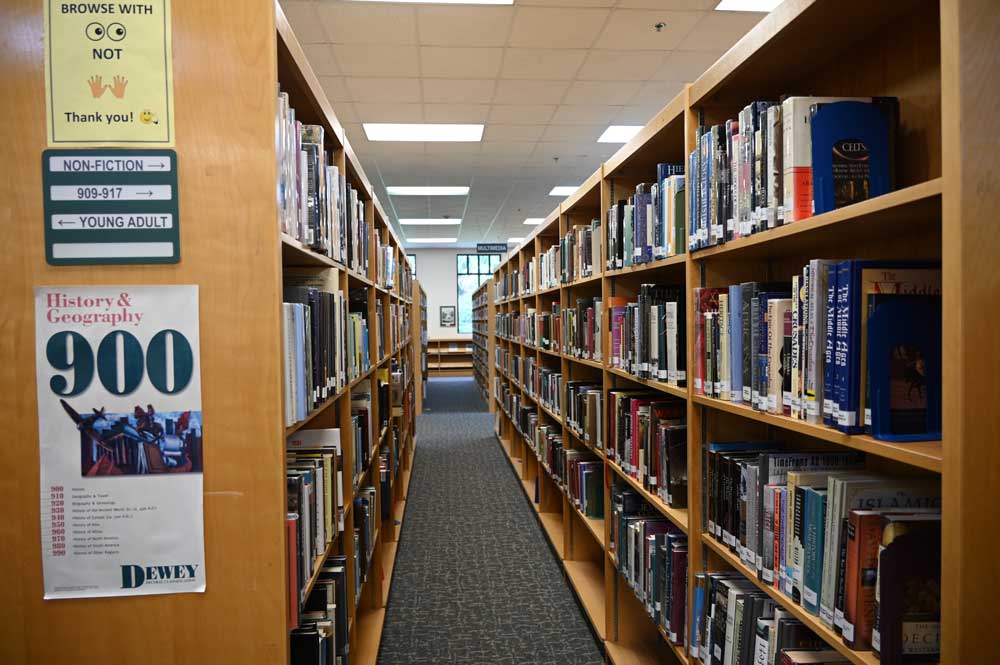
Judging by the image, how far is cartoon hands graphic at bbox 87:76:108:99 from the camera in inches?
47.9

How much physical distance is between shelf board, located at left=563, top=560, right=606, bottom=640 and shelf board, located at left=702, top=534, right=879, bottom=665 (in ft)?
4.55

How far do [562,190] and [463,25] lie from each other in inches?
220

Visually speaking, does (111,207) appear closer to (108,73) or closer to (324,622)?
(108,73)

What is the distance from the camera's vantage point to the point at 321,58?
15.0 feet

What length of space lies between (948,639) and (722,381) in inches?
32.5

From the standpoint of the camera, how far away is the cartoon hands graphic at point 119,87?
122 centimetres

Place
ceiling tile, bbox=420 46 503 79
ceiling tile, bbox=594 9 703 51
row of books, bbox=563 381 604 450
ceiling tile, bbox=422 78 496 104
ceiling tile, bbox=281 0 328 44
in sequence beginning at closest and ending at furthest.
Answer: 1. row of books, bbox=563 381 604 450
2. ceiling tile, bbox=281 0 328 44
3. ceiling tile, bbox=594 9 703 51
4. ceiling tile, bbox=420 46 503 79
5. ceiling tile, bbox=422 78 496 104

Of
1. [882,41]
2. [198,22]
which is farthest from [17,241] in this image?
[882,41]

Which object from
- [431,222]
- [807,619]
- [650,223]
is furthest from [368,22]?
[431,222]

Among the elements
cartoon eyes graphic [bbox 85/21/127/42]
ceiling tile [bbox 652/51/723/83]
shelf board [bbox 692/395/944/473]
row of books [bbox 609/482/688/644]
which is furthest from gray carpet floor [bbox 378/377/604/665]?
ceiling tile [bbox 652/51/723/83]

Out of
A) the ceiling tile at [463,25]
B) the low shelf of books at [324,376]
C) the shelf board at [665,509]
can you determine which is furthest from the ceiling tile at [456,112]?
the shelf board at [665,509]

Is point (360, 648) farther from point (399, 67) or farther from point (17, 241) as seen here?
point (399, 67)

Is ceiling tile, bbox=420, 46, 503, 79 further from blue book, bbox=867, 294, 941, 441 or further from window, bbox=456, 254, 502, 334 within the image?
window, bbox=456, 254, 502, 334

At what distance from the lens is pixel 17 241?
1225mm
